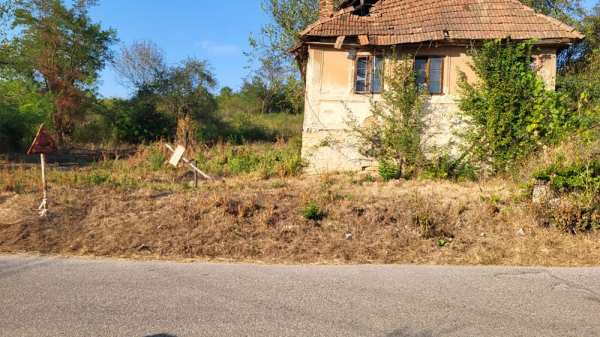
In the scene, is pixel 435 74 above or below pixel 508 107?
above

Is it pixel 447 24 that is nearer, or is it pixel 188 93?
pixel 447 24

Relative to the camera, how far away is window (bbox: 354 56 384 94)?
14.0m

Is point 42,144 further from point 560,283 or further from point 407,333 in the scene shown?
point 560,283

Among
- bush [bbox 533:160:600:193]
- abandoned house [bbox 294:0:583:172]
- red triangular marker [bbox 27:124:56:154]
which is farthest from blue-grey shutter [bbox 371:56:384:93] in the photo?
red triangular marker [bbox 27:124:56:154]

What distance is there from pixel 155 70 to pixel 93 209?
2213 centimetres

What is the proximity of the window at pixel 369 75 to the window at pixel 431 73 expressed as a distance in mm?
1144

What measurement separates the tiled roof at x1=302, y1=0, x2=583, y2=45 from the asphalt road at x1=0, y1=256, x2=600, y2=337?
882 cm

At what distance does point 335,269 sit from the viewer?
6.44 meters

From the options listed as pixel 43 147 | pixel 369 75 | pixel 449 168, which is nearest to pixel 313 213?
pixel 43 147

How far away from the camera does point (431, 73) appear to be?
1398 cm

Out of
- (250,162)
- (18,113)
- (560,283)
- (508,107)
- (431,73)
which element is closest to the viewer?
(560,283)

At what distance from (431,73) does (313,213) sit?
7392 millimetres

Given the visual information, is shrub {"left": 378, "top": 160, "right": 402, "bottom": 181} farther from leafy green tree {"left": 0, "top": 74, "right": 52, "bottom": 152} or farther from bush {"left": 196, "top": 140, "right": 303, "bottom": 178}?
leafy green tree {"left": 0, "top": 74, "right": 52, "bottom": 152}

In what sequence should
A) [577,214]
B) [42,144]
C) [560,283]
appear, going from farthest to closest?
[42,144] → [577,214] → [560,283]
